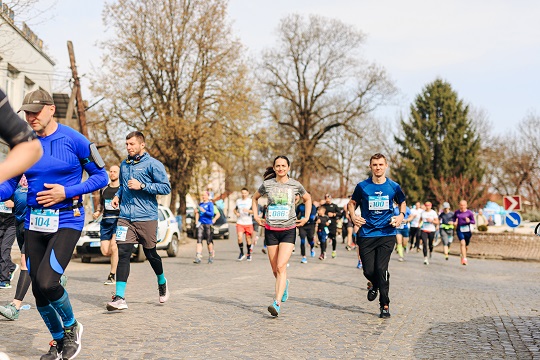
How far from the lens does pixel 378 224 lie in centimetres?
903

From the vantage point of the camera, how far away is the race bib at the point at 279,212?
8836 mm

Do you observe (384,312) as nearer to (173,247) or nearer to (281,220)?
(281,220)

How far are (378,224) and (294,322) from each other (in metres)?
1.84

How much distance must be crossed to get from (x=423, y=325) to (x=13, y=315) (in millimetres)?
4470

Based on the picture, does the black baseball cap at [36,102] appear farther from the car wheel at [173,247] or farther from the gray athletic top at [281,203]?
the car wheel at [173,247]

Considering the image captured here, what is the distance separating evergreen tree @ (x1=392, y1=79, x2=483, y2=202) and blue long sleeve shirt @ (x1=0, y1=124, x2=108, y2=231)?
5476 centimetres

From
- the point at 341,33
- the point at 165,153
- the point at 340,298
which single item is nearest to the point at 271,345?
the point at 340,298

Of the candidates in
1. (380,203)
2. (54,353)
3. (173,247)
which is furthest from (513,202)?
(54,353)

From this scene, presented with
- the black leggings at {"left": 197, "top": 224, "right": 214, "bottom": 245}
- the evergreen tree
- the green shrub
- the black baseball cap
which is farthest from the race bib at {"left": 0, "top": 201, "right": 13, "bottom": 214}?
the evergreen tree

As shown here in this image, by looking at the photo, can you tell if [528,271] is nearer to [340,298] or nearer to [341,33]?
[340,298]

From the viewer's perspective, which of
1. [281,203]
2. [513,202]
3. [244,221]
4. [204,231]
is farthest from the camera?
[513,202]

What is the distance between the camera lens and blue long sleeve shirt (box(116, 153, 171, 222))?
8.84 metres

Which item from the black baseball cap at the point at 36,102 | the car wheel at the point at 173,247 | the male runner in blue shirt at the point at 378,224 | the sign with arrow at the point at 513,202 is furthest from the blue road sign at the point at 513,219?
the black baseball cap at the point at 36,102

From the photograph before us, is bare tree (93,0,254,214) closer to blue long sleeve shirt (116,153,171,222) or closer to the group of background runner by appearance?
the group of background runner
